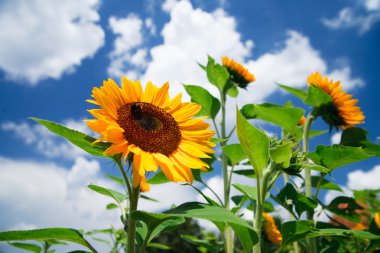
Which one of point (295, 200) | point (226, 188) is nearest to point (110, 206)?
point (226, 188)

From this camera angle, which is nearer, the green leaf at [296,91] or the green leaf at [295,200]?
the green leaf at [295,200]

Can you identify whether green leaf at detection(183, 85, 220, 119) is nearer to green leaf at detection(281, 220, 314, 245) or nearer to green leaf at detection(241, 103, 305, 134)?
green leaf at detection(241, 103, 305, 134)

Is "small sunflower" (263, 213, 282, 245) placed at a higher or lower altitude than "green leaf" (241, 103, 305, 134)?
lower

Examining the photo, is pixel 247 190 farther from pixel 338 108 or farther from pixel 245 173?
pixel 338 108

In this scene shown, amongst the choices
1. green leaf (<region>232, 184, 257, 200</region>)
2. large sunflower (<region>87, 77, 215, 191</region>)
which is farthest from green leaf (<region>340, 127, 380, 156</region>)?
large sunflower (<region>87, 77, 215, 191</region>)

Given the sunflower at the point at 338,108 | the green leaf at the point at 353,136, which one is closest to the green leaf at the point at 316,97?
the sunflower at the point at 338,108

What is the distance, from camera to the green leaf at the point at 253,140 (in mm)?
1267

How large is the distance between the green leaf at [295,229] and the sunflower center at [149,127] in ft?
1.90

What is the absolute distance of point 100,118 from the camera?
Result: 1.25 m

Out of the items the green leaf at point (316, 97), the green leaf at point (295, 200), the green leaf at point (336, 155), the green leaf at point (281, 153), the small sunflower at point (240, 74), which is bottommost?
the green leaf at point (281, 153)

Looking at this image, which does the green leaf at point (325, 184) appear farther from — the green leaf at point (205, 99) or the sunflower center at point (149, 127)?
the sunflower center at point (149, 127)

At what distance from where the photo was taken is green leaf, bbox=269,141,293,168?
1.32 meters

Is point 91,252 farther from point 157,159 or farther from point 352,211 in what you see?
point 352,211

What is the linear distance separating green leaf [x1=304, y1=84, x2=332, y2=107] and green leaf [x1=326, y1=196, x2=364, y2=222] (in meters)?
0.66
